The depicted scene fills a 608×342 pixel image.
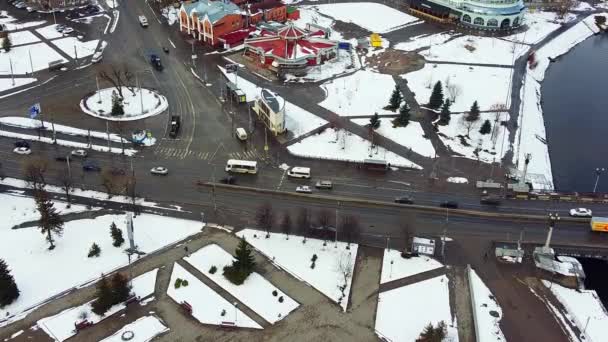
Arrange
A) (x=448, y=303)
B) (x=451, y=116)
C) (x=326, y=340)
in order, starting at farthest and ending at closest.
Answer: (x=451, y=116) → (x=448, y=303) → (x=326, y=340)

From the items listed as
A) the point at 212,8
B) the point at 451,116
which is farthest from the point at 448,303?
the point at 212,8

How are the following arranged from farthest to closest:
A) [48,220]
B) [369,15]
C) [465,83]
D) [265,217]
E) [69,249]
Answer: [369,15] < [465,83] < [265,217] < [69,249] < [48,220]

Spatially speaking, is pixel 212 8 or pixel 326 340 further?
pixel 212 8

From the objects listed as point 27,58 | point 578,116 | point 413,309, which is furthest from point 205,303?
point 578,116

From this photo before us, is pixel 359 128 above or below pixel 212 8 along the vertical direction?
below

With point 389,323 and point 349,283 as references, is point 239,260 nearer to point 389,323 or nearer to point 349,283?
point 349,283

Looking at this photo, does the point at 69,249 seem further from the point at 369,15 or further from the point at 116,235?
the point at 369,15
